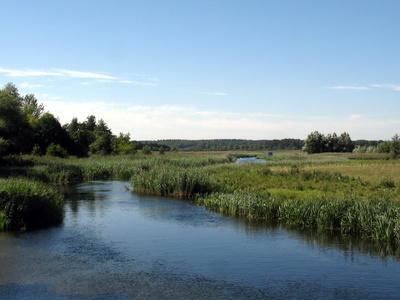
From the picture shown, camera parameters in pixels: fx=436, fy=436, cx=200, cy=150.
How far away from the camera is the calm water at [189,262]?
555 inches

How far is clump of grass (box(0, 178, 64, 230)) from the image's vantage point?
21.7 meters

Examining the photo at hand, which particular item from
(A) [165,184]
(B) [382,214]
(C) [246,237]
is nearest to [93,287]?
(C) [246,237]

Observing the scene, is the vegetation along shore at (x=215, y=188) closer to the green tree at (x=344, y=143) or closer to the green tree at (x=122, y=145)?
the green tree at (x=122, y=145)

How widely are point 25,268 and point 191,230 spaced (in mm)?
9413

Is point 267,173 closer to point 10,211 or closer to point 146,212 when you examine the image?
point 146,212

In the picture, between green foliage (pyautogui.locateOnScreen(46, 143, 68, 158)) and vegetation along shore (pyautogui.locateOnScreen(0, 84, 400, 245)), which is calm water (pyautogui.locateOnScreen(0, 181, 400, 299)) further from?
green foliage (pyautogui.locateOnScreen(46, 143, 68, 158))

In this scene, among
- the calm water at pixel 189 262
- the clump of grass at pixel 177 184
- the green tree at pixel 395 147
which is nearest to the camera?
the calm water at pixel 189 262

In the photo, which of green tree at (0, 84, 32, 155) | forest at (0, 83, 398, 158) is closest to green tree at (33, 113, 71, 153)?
forest at (0, 83, 398, 158)

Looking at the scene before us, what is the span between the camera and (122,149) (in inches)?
3602

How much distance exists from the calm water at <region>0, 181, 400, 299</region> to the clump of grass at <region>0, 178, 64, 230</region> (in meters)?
1.05

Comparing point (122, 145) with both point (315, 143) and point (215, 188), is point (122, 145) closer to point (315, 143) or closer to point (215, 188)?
point (315, 143)

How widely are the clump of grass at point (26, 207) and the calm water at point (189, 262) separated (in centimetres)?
105

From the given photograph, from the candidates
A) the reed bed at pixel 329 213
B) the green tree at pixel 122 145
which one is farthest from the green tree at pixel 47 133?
the reed bed at pixel 329 213

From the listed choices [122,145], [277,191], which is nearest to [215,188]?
[277,191]
